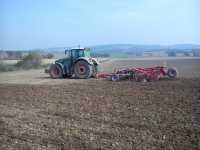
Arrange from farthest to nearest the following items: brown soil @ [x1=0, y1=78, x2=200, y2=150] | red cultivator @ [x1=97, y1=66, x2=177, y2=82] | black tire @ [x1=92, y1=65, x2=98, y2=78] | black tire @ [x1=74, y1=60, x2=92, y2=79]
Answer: black tire @ [x1=92, y1=65, x2=98, y2=78] < black tire @ [x1=74, y1=60, x2=92, y2=79] < red cultivator @ [x1=97, y1=66, x2=177, y2=82] < brown soil @ [x1=0, y1=78, x2=200, y2=150]

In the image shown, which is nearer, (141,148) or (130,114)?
(141,148)

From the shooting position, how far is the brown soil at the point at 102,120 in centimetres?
677

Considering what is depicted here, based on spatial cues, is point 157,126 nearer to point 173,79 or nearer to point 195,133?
point 195,133

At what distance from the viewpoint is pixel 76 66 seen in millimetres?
21219

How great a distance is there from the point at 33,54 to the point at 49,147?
145 feet

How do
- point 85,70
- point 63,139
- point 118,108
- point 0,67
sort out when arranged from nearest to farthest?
point 63,139, point 118,108, point 85,70, point 0,67

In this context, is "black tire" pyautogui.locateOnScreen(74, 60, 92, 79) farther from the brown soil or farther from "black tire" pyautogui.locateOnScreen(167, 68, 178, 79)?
the brown soil

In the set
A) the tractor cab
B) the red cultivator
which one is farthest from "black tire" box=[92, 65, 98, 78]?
the red cultivator

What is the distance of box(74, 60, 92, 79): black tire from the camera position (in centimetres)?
2097

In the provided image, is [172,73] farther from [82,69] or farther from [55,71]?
[55,71]

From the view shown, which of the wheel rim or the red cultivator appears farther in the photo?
the wheel rim

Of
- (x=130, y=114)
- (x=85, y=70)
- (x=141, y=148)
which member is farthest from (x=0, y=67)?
(x=141, y=148)

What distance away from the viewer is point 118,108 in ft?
34.2

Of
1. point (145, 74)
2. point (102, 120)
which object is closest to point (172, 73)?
point (145, 74)
